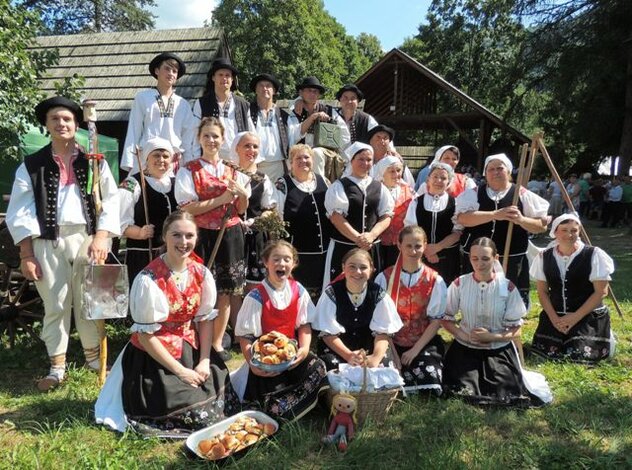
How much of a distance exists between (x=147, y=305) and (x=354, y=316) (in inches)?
52.9

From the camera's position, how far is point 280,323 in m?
3.43

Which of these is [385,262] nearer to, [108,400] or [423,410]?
[423,410]

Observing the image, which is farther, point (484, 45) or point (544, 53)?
point (484, 45)

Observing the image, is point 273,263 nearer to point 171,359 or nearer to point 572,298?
point 171,359

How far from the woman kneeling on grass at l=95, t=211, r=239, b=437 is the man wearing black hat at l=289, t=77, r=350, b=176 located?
7.25 ft

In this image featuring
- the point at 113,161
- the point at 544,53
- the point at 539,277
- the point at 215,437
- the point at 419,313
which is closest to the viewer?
the point at 215,437

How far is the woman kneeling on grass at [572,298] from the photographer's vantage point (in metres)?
4.37

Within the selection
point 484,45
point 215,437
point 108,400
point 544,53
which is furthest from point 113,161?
point 484,45

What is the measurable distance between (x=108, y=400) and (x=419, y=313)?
2.14 m

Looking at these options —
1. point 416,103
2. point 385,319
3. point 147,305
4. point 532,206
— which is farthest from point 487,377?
point 416,103

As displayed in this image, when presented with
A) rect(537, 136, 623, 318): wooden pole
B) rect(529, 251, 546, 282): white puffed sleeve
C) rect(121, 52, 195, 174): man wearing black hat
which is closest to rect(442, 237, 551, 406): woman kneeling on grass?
rect(529, 251, 546, 282): white puffed sleeve

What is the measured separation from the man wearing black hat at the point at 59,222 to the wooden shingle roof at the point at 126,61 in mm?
6830

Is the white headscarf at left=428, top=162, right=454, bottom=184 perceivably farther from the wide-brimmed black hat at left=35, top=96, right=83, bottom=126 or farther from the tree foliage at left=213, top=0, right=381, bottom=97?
the tree foliage at left=213, top=0, right=381, bottom=97

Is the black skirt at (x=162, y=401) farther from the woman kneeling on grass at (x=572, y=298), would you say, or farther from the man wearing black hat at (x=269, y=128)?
the woman kneeling on grass at (x=572, y=298)
